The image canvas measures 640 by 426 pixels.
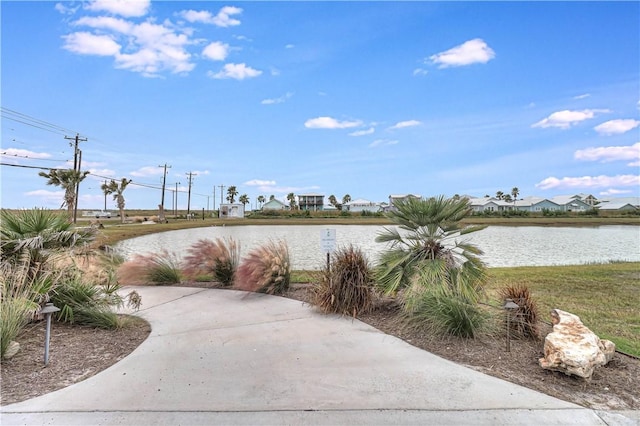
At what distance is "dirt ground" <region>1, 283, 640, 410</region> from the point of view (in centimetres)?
319

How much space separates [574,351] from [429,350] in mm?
1387

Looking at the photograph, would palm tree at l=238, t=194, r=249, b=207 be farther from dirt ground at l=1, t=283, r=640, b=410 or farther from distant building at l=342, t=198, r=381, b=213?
dirt ground at l=1, t=283, r=640, b=410

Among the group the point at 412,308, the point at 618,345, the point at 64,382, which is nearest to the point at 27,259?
the point at 64,382

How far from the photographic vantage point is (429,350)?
13.7 feet

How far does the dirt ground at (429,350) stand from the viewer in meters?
3.19

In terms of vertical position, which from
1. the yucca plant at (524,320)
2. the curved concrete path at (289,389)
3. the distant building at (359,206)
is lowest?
the curved concrete path at (289,389)

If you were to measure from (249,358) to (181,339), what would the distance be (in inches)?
45.5

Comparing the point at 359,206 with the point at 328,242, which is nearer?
the point at 328,242

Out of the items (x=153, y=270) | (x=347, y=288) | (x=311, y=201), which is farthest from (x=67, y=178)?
(x=311, y=201)

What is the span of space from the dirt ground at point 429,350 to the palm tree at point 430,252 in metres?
0.75

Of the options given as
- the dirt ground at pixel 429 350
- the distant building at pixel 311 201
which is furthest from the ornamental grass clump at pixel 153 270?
the distant building at pixel 311 201

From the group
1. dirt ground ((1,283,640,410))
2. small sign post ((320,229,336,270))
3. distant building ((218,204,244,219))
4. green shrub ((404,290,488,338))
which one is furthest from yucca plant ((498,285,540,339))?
distant building ((218,204,244,219))

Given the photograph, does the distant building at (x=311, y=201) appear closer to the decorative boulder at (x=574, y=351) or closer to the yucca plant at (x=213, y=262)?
the yucca plant at (x=213, y=262)

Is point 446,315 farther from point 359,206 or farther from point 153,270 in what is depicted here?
point 359,206
